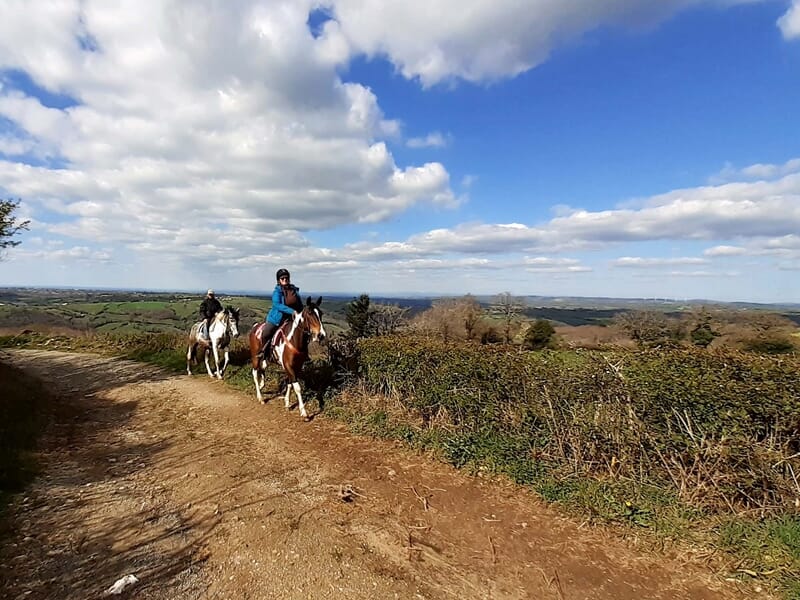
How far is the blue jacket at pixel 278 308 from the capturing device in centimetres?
903

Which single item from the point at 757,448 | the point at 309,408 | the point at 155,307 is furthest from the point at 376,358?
the point at 155,307

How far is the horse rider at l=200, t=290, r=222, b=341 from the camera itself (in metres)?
12.9

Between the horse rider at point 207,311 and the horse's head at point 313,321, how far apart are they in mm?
5941

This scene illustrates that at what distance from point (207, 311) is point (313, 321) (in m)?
6.80

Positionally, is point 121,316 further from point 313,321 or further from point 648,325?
point 648,325

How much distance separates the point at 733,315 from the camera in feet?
72.7

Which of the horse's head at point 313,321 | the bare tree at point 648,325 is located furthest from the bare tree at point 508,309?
the horse's head at point 313,321

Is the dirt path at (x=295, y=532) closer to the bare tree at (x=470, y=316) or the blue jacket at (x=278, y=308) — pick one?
the blue jacket at (x=278, y=308)

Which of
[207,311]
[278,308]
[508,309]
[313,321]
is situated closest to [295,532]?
[313,321]

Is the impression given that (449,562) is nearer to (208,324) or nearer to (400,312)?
(208,324)

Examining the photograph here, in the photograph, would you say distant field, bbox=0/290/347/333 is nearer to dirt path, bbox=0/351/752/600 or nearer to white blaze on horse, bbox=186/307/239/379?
white blaze on horse, bbox=186/307/239/379

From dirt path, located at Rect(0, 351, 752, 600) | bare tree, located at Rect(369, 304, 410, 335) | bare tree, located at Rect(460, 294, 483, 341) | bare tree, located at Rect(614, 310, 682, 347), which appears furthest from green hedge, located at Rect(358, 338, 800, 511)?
bare tree, located at Rect(460, 294, 483, 341)

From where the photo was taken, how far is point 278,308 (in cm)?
922

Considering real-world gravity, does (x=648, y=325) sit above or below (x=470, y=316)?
below
